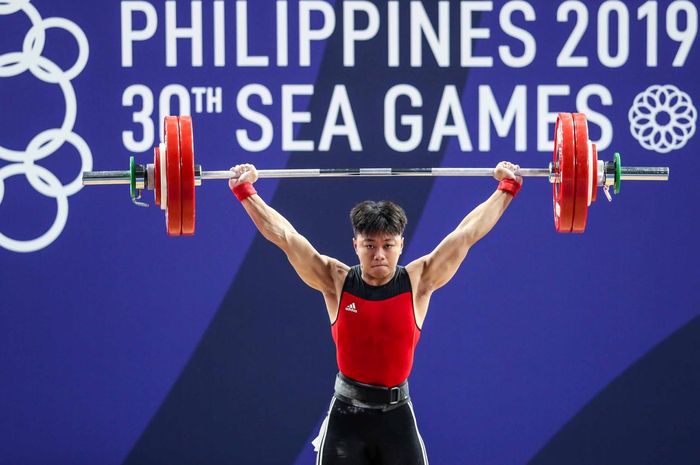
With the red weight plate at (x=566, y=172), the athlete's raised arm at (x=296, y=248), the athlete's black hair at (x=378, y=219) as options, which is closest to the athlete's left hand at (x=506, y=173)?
the red weight plate at (x=566, y=172)

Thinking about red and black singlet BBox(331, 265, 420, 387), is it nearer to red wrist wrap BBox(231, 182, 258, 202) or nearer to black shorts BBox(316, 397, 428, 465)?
black shorts BBox(316, 397, 428, 465)

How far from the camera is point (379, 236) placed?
4.24m

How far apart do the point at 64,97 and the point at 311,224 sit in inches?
53.3

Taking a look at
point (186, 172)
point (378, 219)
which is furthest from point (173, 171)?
point (378, 219)

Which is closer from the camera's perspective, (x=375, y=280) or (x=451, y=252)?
(x=375, y=280)

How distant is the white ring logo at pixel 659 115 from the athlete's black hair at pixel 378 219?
6.45ft

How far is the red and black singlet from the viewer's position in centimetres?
428

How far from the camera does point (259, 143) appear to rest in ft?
18.8

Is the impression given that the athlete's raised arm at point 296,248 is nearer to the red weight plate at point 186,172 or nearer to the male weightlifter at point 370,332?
the male weightlifter at point 370,332

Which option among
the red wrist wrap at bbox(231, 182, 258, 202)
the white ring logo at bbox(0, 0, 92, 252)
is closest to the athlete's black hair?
the red wrist wrap at bbox(231, 182, 258, 202)

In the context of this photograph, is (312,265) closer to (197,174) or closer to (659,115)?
(197,174)

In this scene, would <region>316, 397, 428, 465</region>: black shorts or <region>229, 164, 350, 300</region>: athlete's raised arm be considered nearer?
<region>316, 397, 428, 465</region>: black shorts

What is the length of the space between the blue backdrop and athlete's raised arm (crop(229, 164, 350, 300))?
4.27ft

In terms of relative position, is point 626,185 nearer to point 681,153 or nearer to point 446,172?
point 681,153
